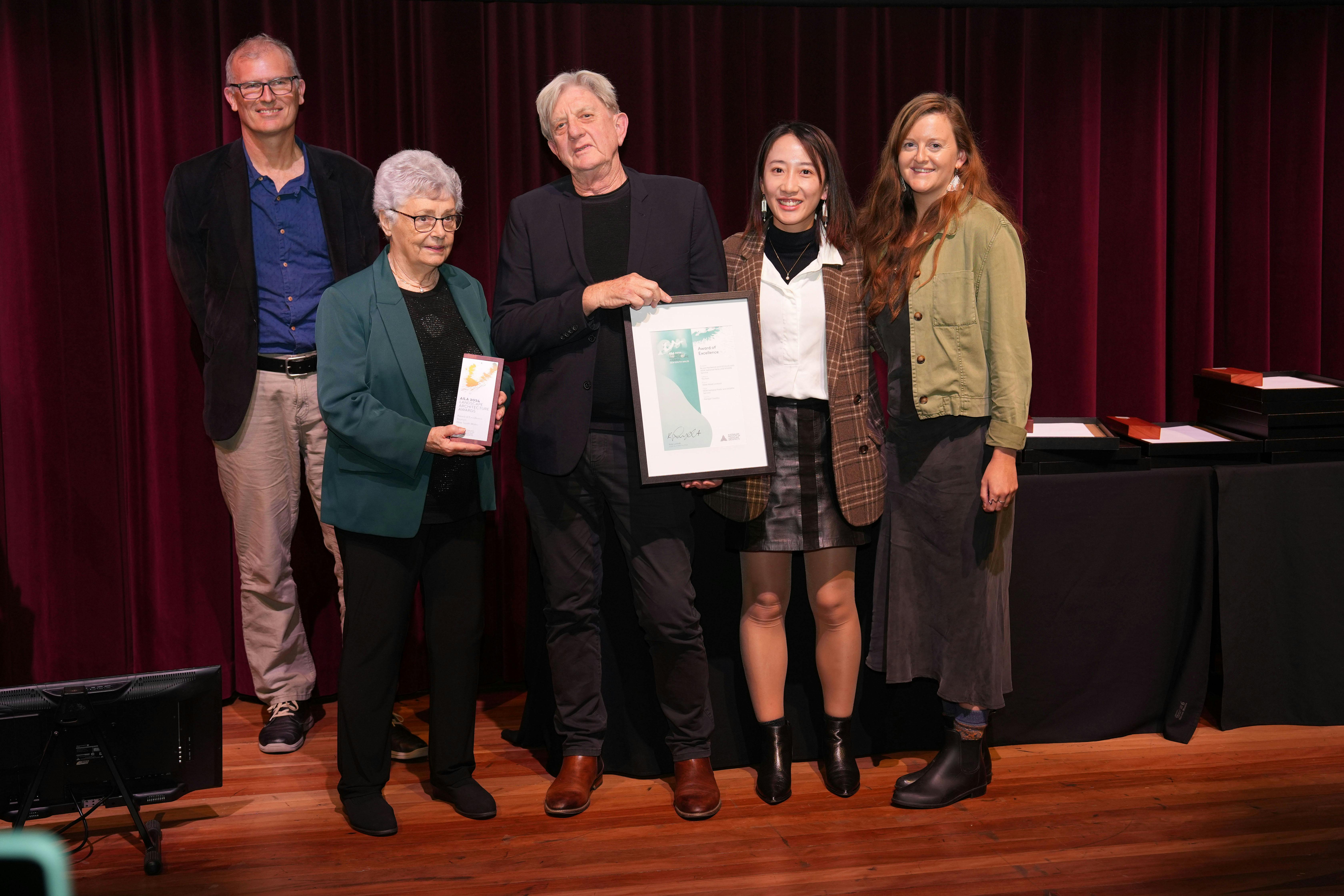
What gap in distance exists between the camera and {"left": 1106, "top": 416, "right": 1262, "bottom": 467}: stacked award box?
3336 millimetres

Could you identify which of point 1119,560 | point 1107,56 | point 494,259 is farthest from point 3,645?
point 1107,56

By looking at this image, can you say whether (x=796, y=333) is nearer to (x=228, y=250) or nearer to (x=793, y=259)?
(x=793, y=259)

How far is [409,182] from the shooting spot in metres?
2.59

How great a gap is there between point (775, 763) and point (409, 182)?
1.84m

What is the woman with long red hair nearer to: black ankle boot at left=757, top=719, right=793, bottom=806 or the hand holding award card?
black ankle boot at left=757, top=719, right=793, bottom=806

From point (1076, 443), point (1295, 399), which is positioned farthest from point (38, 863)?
point (1295, 399)

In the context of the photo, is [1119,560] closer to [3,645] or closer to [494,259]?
[494,259]

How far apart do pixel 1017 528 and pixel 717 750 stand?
113cm

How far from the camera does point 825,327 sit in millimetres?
2701

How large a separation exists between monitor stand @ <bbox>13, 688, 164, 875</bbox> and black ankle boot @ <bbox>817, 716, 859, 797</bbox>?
1.76m

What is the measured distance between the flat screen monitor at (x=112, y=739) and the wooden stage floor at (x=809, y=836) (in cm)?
19

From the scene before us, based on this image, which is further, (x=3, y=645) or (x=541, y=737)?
(x=3, y=645)

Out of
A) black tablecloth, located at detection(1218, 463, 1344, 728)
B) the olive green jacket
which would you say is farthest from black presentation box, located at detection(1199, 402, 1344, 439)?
the olive green jacket

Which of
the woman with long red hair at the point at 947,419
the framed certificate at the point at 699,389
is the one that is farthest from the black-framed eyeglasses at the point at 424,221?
the woman with long red hair at the point at 947,419
